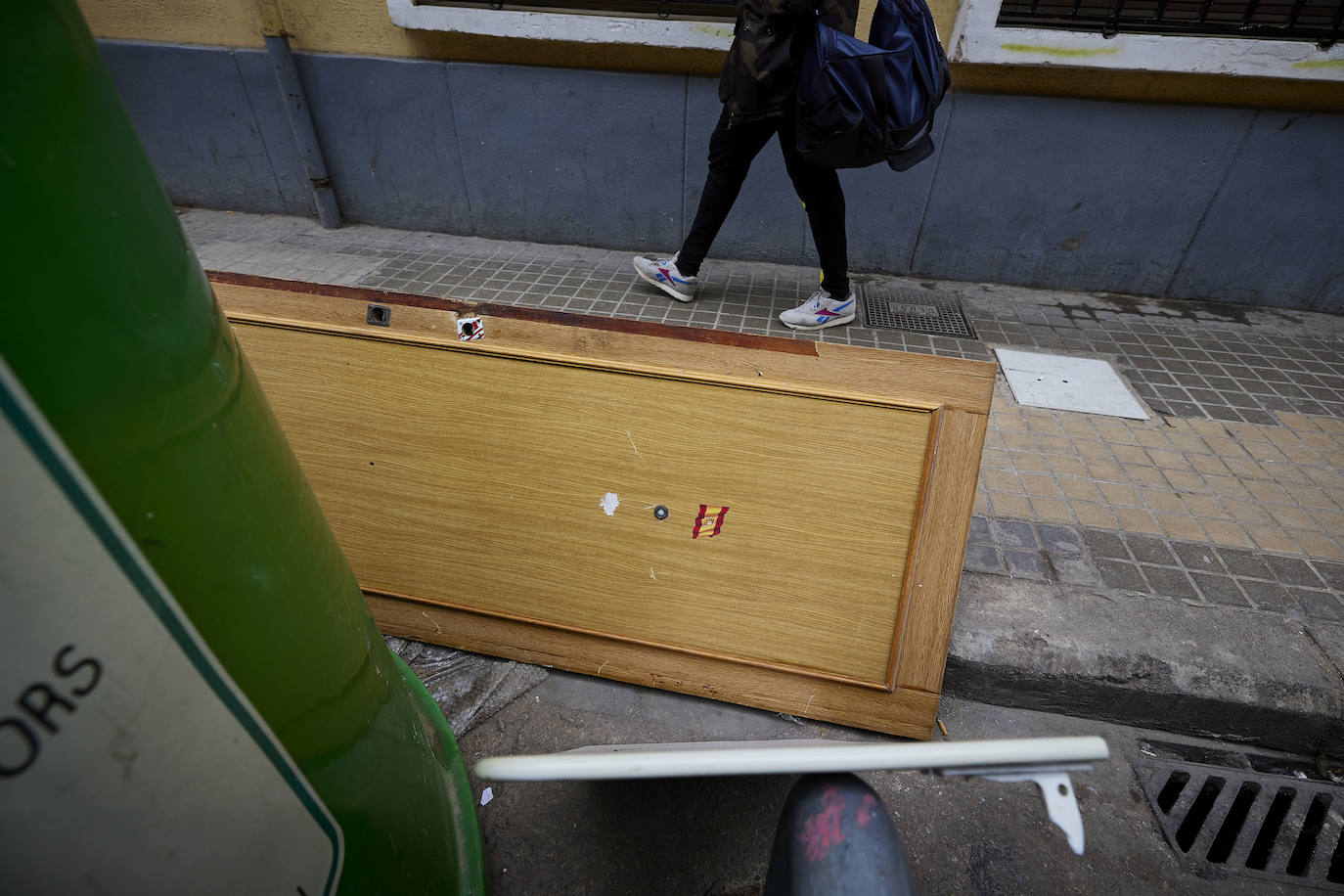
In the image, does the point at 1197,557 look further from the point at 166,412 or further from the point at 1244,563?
the point at 166,412

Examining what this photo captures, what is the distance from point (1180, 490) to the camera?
2.69 m

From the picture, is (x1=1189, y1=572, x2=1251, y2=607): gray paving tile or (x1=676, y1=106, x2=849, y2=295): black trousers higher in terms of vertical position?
(x1=676, y1=106, x2=849, y2=295): black trousers

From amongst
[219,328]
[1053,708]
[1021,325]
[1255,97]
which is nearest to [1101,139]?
[1255,97]

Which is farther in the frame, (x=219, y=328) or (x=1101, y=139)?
Answer: (x=1101, y=139)

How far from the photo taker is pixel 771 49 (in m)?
2.79

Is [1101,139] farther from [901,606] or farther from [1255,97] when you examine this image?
[901,606]

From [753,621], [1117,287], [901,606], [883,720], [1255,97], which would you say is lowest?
[1117,287]

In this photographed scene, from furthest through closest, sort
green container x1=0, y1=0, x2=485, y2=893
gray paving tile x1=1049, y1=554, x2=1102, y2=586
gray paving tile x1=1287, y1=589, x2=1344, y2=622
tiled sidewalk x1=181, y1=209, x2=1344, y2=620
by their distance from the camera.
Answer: tiled sidewalk x1=181, y1=209, x2=1344, y2=620
gray paving tile x1=1049, y1=554, x2=1102, y2=586
gray paving tile x1=1287, y1=589, x2=1344, y2=622
green container x1=0, y1=0, x2=485, y2=893

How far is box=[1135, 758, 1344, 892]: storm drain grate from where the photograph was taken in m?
1.67

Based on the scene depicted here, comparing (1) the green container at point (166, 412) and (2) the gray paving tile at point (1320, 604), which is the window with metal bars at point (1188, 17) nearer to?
(2) the gray paving tile at point (1320, 604)

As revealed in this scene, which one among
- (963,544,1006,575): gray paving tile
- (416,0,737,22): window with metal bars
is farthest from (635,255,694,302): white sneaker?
(963,544,1006,575): gray paving tile

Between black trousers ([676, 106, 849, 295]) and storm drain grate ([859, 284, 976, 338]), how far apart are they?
39 cm

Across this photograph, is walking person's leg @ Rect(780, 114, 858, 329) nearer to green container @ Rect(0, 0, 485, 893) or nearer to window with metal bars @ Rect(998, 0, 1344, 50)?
window with metal bars @ Rect(998, 0, 1344, 50)

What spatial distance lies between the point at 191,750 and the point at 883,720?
1644mm
